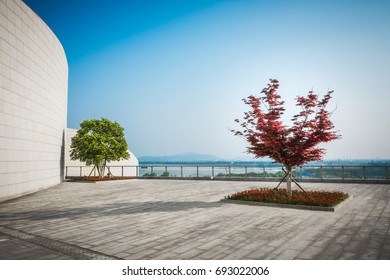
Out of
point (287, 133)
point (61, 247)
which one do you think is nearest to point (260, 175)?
point (287, 133)

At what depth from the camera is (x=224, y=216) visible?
7828 millimetres

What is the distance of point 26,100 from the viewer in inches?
545

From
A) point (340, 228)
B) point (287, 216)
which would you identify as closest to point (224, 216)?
point (287, 216)

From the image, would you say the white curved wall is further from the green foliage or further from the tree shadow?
the green foliage

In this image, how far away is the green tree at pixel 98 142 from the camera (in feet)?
79.7

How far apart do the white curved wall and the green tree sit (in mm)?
4824

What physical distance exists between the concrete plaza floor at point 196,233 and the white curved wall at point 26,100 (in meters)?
4.20

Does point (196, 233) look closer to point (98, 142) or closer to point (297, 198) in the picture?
point (297, 198)

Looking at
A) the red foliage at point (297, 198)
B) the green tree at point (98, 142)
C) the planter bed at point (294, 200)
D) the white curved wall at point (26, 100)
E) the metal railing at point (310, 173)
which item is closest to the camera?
the planter bed at point (294, 200)

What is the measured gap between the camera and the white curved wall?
11977 millimetres

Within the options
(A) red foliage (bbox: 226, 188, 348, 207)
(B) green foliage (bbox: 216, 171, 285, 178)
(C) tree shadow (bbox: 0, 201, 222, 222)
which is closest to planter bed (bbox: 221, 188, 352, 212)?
(A) red foliage (bbox: 226, 188, 348, 207)

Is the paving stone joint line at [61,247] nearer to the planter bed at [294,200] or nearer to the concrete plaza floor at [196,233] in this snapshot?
the concrete plaza floor at [196,233]

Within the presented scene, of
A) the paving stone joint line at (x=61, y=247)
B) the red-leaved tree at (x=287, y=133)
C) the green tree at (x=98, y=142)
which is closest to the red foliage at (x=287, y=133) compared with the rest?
the red-leaved tree at (x=287, y=133)
